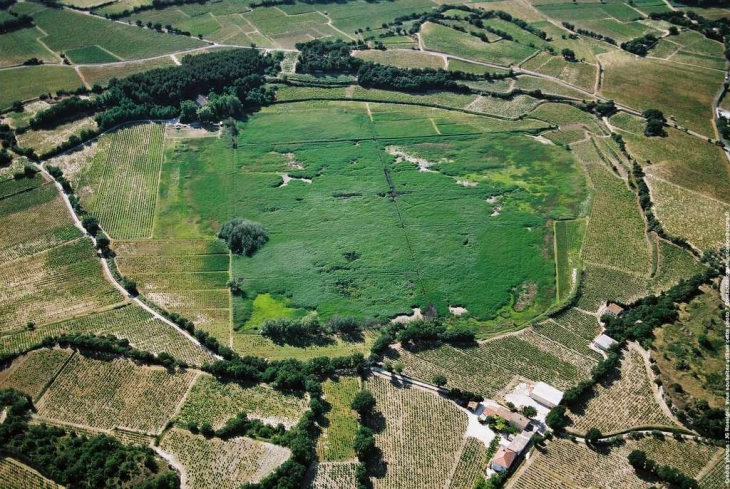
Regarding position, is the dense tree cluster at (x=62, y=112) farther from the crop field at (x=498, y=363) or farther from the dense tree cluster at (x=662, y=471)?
the dense tree cluster at (x=662, y=471)

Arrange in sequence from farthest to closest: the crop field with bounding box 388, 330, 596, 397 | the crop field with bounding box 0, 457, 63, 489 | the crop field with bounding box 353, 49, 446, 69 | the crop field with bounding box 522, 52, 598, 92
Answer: the crop field with bounding box 353, 49, 446, 69 < the crop field with bounding box 522, 52, 598, 92 < the crop field with bounding box 388, 330, 596, 397 < the crop field with bounding box 0, 457, 63, 489

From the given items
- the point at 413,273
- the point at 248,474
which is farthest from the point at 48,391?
the point at 413,273

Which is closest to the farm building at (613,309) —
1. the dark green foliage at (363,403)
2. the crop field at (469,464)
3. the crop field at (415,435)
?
the crop field at (415,435)

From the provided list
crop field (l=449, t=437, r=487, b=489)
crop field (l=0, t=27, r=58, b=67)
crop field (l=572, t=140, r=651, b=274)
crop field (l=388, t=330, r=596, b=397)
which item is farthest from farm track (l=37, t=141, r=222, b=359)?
crop field (l=572, t=140, r=651, b=274)

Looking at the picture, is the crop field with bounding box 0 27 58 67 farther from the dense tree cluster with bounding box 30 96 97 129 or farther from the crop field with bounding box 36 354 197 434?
the crop field with bounding box 36 354 197 434

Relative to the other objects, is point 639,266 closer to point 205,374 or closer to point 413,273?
point 413,273

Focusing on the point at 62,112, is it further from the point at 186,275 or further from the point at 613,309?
the point at 613,309

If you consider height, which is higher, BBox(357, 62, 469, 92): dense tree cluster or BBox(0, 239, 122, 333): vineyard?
BBox(357, 62, 469, 92): dense tree cluster
